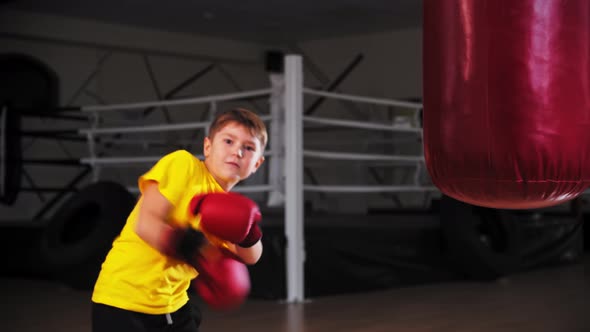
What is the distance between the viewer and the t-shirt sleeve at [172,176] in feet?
5.15

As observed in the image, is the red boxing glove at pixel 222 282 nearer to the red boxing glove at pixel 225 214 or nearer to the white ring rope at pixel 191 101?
the red boxing glove at pixel 225 214

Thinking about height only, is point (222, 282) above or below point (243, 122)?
below

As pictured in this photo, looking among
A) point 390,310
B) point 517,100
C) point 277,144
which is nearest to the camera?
point 517,100

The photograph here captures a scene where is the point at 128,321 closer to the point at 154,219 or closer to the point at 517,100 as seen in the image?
the point at 154,219

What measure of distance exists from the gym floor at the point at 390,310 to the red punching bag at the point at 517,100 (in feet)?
4.33

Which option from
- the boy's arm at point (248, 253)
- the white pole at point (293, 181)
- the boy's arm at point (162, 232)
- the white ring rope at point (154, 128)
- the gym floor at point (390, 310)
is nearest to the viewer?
the boy's arm at point (162, 232)

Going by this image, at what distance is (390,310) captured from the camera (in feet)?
11.8

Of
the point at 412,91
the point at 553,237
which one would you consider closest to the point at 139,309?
the point at 553,237

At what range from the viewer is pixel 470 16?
1933 mm

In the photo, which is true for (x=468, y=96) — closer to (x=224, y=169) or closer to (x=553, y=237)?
(x=224, y=169)

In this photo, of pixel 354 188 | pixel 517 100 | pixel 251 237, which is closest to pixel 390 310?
pixel 354 188

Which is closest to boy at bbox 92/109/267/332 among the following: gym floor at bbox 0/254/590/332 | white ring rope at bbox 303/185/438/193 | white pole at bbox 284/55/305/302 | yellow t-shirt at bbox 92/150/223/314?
yellow t-shirt at bbox 92/150/223/314

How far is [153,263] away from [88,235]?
2813mm

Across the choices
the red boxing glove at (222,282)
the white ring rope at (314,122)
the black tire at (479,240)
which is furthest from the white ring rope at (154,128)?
the red boxing glove at (222,282)
